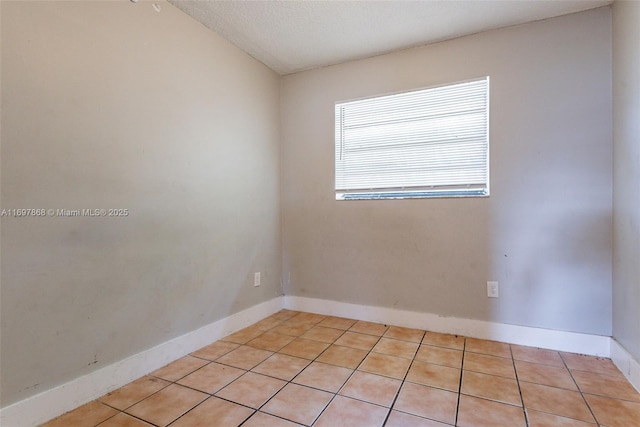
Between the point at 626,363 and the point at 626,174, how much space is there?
3.53 ft

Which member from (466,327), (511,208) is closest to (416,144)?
(511,208)

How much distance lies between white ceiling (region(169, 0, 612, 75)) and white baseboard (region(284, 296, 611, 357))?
7.09ft

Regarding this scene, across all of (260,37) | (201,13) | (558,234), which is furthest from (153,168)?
(558,234)

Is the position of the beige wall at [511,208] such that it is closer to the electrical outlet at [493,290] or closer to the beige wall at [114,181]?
the electrical outlet at [493,290]

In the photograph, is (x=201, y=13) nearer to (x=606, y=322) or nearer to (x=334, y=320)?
(x=334, y=320)

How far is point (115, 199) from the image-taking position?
5.50 ft

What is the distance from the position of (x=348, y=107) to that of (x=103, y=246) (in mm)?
2160

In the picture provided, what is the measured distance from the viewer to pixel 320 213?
292 centimetres

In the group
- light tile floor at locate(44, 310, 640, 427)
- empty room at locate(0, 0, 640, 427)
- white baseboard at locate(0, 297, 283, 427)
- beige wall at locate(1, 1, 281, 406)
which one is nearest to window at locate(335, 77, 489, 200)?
empty room at locate(0, 0, 640, 427)

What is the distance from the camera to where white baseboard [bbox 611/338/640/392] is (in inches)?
64.3

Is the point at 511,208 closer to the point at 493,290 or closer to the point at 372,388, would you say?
the point at 493,290

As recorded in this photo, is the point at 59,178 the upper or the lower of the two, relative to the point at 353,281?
upper

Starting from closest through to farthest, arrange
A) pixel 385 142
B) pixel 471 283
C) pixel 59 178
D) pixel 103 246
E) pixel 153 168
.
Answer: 1. pixel 59 178
2. pixel 103 246
3. pixel 153 168
4. pixel 471 283
5. pixel 385 142

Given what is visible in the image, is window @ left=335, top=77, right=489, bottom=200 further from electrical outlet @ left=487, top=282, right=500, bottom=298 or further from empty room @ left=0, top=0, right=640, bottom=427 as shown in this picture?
electrical outlet @ left=487, top=282, right=500, bottom=298
